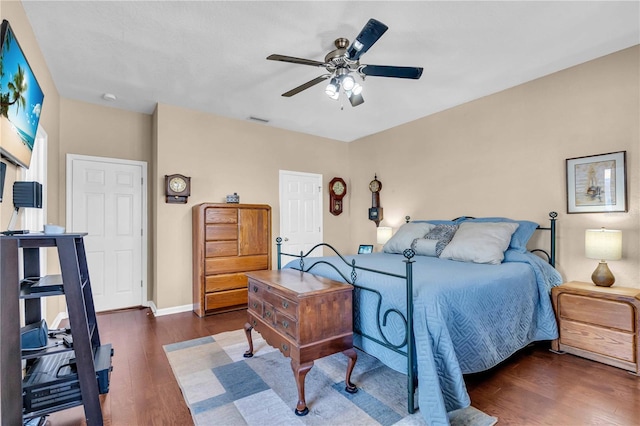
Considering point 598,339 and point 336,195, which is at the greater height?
point 336,195

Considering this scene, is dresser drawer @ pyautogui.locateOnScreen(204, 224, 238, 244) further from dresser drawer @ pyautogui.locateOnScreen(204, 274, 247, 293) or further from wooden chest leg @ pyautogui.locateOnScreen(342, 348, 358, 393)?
wooden chest leg @ pyautogui.locateOnScreen(342, 348, 358, 393)

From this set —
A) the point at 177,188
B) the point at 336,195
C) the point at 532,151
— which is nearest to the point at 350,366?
the point at 532,151

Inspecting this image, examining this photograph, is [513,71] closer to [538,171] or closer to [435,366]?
[538,171]

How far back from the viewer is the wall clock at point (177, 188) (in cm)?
388

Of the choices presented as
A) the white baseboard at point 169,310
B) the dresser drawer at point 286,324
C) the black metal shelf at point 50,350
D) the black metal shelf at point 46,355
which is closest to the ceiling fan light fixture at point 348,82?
the dresser drawer at point 286,324

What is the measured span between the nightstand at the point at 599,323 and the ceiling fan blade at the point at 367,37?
257cm

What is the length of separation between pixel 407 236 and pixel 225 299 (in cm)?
239

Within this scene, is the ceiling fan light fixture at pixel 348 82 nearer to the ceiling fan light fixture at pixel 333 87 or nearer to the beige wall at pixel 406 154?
the ceiling fan light fixture at pixel 333 87

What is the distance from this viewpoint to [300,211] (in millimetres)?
5176

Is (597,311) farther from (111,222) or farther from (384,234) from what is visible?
(111,222)

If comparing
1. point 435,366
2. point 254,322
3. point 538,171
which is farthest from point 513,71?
point 254,322

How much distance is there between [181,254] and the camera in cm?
403

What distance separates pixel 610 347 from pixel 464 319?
1.54 metres

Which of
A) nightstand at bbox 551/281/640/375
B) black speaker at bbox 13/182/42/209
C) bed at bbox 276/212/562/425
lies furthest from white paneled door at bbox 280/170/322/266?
nightstand at bbox 551/281/640/375
